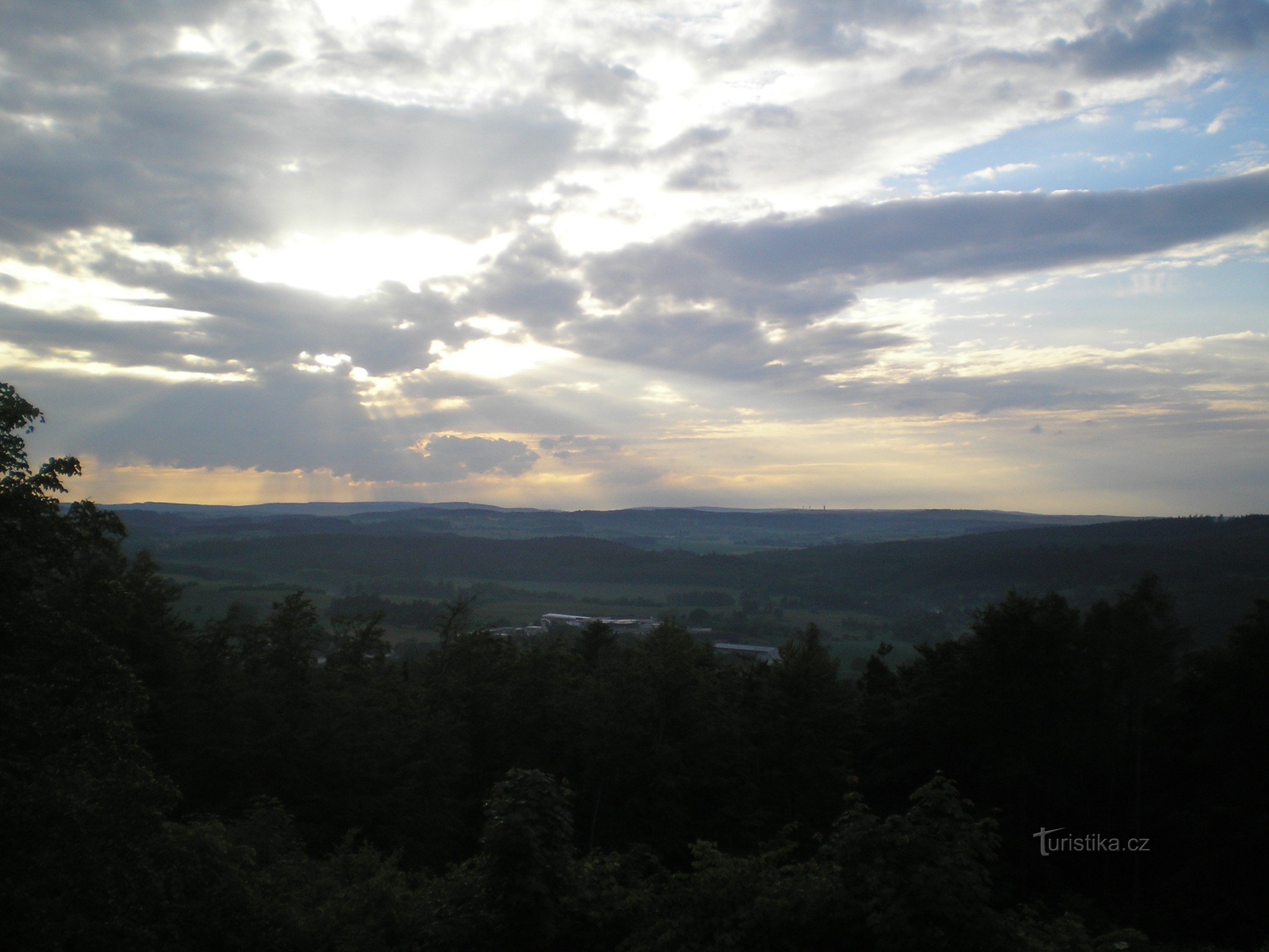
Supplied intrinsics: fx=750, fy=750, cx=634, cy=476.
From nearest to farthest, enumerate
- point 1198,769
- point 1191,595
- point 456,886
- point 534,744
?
1. point 456,886
2. point 1198,769
3. point 534,744
4. point 1191,595

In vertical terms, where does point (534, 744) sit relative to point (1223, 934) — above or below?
above

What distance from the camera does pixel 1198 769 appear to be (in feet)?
96.9

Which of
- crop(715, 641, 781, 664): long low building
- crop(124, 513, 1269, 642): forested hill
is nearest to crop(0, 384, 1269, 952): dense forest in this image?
crop(124, 513, 1269, 642): forested hill

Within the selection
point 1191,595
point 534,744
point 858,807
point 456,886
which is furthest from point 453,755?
point 1191,595

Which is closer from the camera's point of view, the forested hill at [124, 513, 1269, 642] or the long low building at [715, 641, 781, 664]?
the forested hill at [124, 513, 1269, 642]

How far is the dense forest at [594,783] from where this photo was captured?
12.8 m

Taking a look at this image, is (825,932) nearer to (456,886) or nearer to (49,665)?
(456,886)

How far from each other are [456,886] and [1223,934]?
1018 inches
